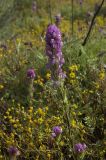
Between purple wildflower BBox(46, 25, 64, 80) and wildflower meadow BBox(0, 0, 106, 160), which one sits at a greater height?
purple wildflower BBox(46, 25, 64, 80)

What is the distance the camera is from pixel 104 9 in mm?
10633

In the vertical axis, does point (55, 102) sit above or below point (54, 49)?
below

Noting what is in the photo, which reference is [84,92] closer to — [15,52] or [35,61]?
[35,61]

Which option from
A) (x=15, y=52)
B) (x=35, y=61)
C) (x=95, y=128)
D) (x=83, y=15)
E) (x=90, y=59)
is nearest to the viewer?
(x=95, y=128)

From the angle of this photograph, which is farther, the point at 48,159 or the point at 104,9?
the point at 104,9

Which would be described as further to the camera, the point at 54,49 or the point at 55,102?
the point at 55,102

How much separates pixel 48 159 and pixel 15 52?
227 centimetres

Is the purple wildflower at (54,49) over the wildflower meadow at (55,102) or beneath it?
over

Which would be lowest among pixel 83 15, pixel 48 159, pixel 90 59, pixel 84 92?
pixel 48 159

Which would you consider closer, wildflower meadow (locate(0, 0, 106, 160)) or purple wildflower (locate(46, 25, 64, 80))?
purple wildflower (locate(46, 25, 64, 80))

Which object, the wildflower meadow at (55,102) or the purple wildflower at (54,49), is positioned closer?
the purple wildflower at (54,49)

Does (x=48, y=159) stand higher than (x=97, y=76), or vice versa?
(x=97, y=76)

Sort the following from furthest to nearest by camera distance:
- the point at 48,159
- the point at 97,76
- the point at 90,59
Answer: the point at 90,59 → the point at 97,76 → the point at 48,159

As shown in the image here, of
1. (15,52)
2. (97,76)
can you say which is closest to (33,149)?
(97,76)
